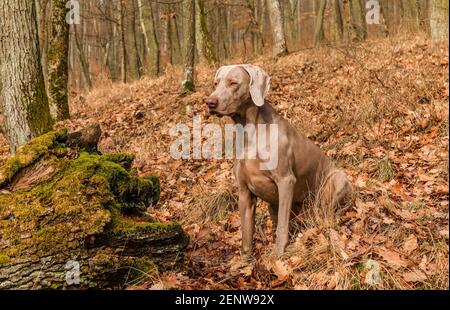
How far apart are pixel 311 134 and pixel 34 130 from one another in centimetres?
412

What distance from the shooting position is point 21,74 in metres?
6.71

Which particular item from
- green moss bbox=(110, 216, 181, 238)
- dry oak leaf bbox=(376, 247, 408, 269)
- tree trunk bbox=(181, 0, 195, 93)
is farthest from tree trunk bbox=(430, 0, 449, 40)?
green moss bbox=(110, 216, 181, 238)

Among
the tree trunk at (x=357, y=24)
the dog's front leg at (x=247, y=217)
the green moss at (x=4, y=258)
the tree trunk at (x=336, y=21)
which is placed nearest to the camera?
the green moss at (x=4, y=258)

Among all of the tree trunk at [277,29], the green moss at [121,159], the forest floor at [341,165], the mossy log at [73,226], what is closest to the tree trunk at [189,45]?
the forest floor at [341,165]

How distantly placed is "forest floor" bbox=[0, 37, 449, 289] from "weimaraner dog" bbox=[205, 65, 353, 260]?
294 mm

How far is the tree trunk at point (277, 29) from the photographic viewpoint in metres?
13.6

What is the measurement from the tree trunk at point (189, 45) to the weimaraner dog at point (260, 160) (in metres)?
6.08

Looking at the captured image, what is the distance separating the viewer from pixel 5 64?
6.61 m

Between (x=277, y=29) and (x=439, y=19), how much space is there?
463 cm

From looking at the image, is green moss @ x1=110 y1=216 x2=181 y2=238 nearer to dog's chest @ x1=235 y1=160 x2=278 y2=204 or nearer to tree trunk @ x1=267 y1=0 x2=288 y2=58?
dog's chest @ x1=235 y1=160 x2=278 y2=204

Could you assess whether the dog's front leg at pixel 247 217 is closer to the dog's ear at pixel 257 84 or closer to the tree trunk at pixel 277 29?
the dog's ear at pixel 257 84

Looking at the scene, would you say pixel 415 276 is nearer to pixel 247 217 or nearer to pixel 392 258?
pixel 392 258

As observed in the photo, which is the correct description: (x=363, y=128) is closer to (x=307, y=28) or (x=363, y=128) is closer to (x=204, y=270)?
(x=204, y=270)
